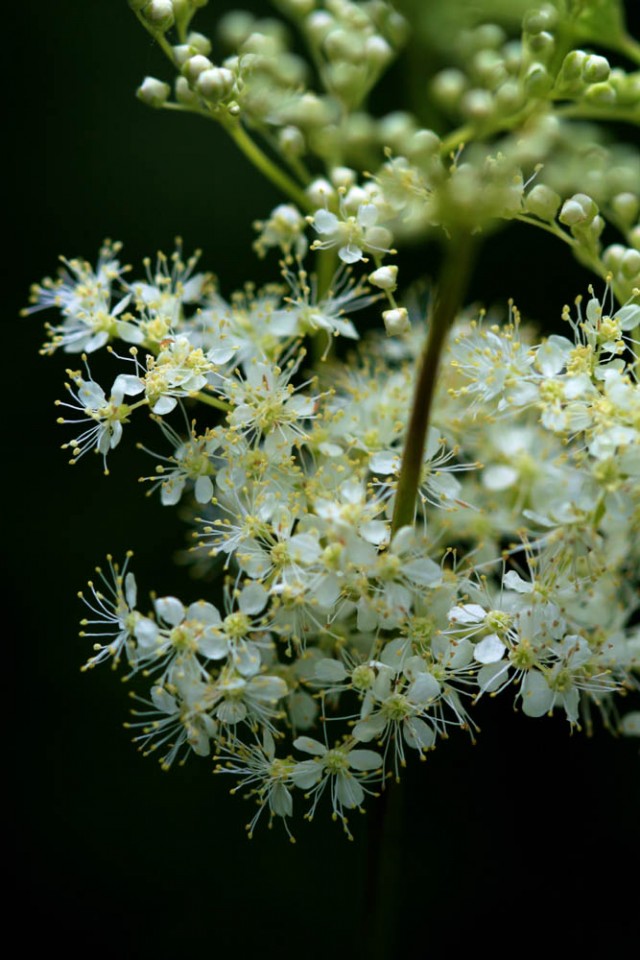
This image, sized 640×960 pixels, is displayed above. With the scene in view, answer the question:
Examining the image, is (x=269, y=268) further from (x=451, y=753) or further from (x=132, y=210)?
(x=451, y=753)

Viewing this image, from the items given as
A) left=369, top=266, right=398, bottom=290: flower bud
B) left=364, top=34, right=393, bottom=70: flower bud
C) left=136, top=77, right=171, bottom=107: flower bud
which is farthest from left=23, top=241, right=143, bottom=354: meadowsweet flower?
left=364, top=34, right=393, bottom=70: flower bud

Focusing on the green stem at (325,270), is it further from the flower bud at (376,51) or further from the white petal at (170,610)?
the white petal at (170,610)

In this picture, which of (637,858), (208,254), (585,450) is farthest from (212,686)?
(208,254)

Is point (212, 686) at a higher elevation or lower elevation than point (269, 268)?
lower

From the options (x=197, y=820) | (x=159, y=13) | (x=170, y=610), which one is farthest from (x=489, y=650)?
(x=197, y=820)

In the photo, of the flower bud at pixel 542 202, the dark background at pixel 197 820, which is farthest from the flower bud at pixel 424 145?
the dark background at pixel 197 820

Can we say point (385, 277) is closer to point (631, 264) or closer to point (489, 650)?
point (631, 264)

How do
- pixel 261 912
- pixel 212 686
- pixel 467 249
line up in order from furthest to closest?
1. pixel 261 912
2. pixel 212 686
3. pixel 467 249
